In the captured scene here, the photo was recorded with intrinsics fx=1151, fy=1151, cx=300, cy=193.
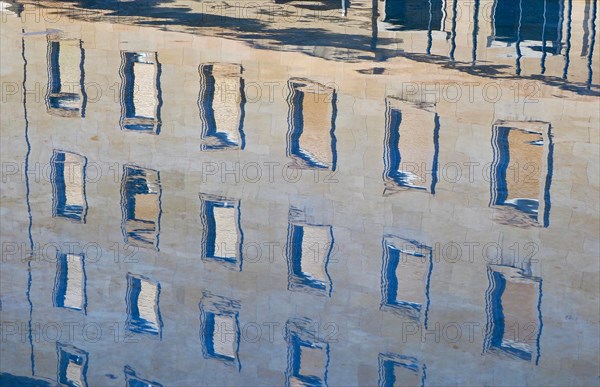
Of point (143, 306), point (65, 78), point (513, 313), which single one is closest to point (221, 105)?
point (65, 78)

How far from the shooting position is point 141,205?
11.1 meters

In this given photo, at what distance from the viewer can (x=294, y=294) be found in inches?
364

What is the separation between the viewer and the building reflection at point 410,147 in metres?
11.6

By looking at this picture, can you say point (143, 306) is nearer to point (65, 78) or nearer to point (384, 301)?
point (384, 301)

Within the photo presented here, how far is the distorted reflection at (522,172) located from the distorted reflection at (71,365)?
4.29 metres

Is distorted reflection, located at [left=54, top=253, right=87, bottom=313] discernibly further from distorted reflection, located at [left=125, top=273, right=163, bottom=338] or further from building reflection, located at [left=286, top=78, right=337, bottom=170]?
building reflection, located at [left=286, top=78, right=337, bottom=170]

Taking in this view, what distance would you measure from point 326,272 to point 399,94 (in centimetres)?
492

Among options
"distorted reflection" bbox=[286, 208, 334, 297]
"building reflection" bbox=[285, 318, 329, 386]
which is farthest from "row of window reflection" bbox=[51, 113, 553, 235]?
"building reflection" bbox=[285, 318, 329, 386]

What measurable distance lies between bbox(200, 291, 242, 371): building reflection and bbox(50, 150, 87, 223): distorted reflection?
2261 mm

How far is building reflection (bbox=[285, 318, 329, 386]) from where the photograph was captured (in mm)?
7875

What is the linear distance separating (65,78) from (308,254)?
6315 mm

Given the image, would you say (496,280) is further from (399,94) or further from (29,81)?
(29,81)

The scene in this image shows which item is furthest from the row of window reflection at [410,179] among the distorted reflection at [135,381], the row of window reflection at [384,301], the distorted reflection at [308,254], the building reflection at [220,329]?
the distorted reflection at [135,381]

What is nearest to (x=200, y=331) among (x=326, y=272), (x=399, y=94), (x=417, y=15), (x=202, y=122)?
(x=326, y=272)
